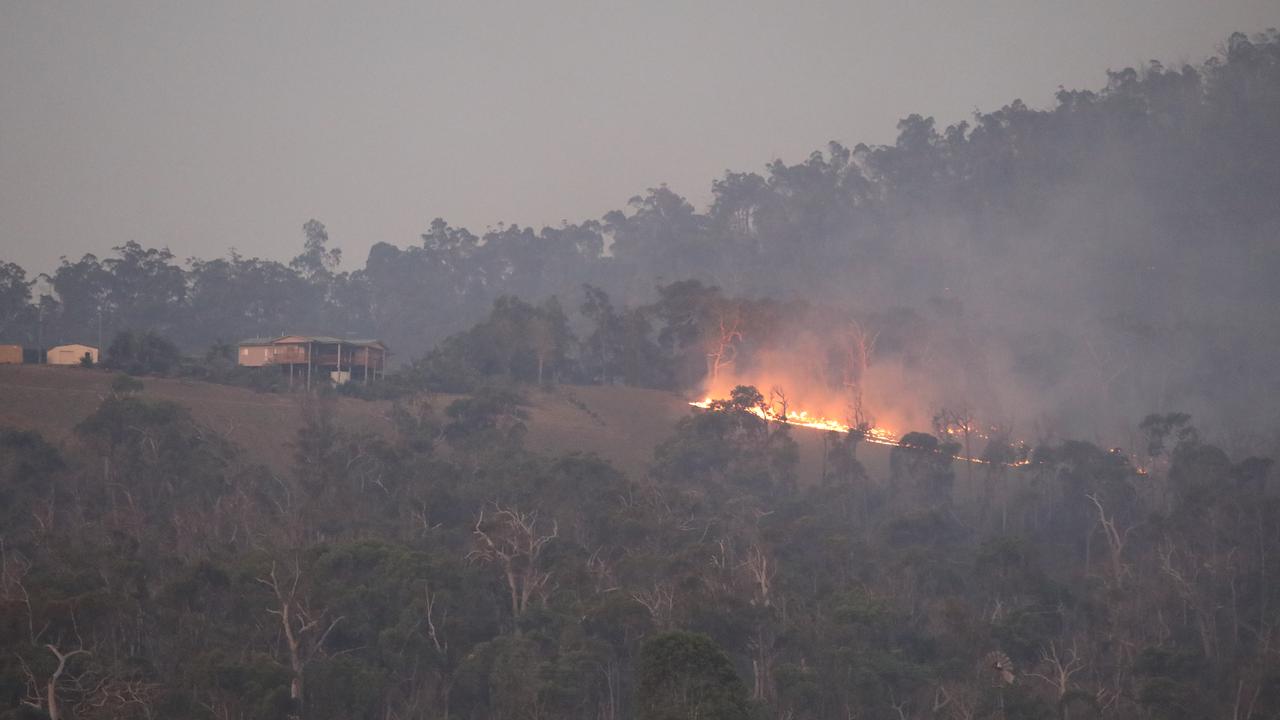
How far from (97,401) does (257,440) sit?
24.5 feet

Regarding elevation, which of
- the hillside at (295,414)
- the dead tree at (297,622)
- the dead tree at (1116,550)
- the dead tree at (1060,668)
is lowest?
the dead tree at (1060,668)

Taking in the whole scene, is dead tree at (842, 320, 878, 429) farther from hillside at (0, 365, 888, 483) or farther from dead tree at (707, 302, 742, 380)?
hillside at (0, 365, 888, 483)

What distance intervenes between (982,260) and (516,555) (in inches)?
3697

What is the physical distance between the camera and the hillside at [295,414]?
55.7 metres

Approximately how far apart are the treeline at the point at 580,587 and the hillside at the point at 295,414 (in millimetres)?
2357

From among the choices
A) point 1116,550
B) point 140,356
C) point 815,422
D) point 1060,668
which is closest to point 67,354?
point 140,356

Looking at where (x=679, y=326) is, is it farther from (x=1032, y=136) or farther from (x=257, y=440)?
(x=1032, y=136)

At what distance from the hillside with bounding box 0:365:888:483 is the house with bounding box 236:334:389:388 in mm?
6216

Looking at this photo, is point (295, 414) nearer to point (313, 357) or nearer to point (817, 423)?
point (313, 357)

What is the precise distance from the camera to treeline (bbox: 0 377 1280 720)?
32.7 metres

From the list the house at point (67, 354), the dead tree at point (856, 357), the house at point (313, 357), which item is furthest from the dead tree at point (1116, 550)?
the house at point (67, 354)

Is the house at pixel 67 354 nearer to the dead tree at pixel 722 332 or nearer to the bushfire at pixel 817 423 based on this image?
the bushfire at pixel 817 423

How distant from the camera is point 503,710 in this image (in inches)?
1325

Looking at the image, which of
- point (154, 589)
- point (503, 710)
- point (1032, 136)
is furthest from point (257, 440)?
point (1032, 136)
